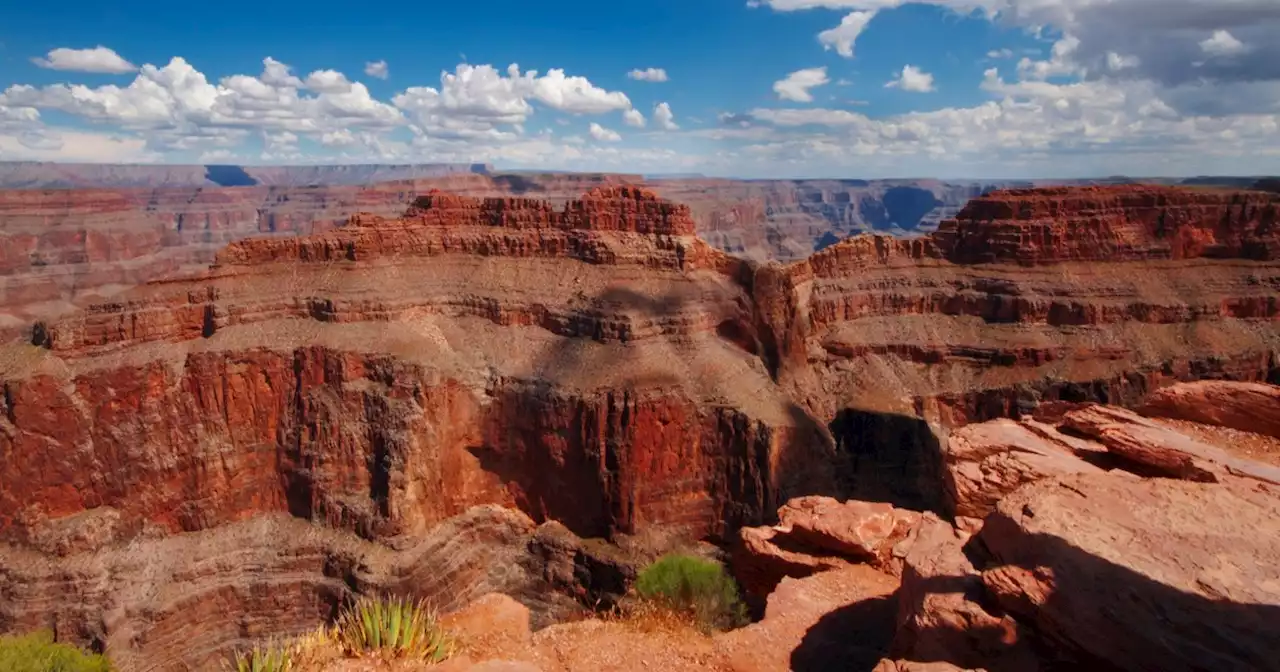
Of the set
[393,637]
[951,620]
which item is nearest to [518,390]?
[393,637]

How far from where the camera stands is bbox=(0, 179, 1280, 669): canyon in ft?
117

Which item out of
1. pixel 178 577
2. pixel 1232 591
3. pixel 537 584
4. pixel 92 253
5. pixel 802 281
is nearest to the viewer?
pixel 1232 591

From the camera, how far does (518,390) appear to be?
4266cm

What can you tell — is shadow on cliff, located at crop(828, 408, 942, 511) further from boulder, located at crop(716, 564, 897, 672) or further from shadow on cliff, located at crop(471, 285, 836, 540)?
boulder, located at crop(716, 564, 897, 672)

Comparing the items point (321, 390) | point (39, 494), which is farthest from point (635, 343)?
point (39, 494)

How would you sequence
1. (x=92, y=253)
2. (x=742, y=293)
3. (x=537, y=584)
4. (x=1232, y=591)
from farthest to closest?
1. (x=92, y=253)
2. (x=742, y=293)
3. (x=537, y=584)
4. (x=1232, y=591)

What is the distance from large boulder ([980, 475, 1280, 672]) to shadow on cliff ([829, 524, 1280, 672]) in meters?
0.02

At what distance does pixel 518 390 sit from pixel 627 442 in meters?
7.15

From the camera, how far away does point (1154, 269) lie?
5922 cm

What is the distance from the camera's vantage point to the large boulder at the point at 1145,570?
951 cm

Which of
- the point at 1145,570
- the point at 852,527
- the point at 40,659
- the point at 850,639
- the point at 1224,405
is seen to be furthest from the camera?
the point at 40,659

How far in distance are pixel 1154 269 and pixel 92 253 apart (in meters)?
143

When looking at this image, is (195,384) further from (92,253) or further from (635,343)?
(92,253)

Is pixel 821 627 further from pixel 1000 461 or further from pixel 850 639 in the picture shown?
pixel 1000 461
